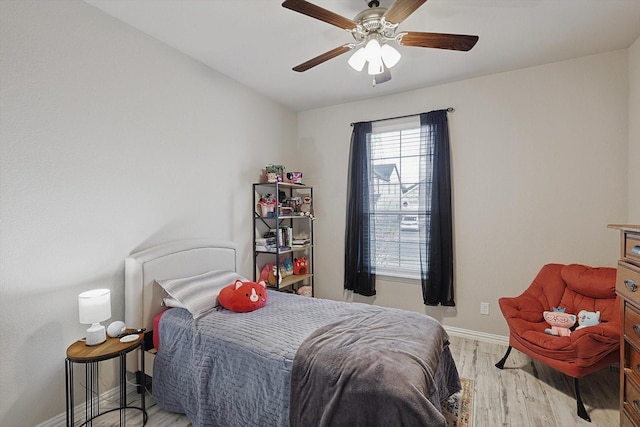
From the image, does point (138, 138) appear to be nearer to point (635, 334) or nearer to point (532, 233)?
point (635, 334)

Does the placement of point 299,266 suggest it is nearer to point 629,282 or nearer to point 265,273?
point 265,273

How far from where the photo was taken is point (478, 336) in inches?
120

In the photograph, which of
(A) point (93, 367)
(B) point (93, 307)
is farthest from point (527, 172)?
(A) point (93, 367)

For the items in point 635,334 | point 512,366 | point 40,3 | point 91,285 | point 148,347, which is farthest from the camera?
point 512,366

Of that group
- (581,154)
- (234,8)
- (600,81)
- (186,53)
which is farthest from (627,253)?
(186,53)

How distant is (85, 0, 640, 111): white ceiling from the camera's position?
6.41ft

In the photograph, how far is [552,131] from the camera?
8.97ft

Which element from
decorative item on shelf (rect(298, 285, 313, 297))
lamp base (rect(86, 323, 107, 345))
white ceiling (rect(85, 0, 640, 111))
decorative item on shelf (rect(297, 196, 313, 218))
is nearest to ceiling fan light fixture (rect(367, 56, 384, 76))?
white ceiling (rect(85, 0, 640, 111))

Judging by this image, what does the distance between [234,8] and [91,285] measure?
209 centimetres

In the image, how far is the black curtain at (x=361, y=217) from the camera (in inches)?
140

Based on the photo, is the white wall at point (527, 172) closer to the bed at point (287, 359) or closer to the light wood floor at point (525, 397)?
the light wood floor at point (525, 397)

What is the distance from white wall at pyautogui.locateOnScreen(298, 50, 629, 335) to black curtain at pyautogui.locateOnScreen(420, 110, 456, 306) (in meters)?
0.12

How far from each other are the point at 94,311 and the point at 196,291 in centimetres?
62

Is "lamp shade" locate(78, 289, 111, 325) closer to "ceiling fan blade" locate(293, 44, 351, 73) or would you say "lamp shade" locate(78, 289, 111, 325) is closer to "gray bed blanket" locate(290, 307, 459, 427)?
"gray bed blanket" locate(290, 307, 459, 427)
